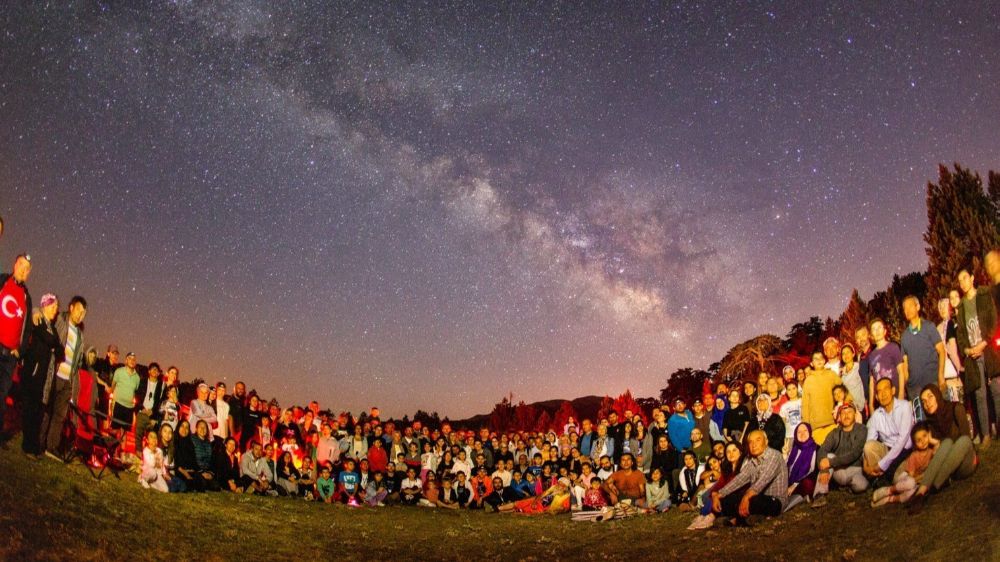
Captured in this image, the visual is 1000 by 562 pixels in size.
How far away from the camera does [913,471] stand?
8.83m

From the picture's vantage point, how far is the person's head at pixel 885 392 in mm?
9648

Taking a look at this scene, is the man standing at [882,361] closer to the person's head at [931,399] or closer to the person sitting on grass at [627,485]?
the person's head at [931,399]

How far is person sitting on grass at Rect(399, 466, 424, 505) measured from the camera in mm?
14766

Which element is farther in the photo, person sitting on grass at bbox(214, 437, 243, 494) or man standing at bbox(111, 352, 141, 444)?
person sitting on grass at bbox(214, 437, 243, 494)

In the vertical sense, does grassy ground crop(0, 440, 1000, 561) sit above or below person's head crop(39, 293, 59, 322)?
below

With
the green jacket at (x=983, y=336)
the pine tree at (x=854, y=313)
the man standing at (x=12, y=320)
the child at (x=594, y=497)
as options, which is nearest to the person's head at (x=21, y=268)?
the man standing at (x=12, y=320)

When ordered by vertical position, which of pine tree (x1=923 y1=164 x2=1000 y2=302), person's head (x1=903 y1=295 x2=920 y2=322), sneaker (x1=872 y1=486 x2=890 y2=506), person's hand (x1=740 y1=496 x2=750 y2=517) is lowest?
person's hand (x1=740 y1=496 x2=750 y2=517)

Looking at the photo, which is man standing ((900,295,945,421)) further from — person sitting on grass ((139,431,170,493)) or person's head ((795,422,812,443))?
person sitting on grass ((139,431,170,493))

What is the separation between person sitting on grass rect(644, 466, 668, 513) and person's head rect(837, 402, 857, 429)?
11.6ft

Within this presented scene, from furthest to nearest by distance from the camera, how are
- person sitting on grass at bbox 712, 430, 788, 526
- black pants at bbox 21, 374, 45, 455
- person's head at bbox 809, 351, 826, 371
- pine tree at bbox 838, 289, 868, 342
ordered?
pine tree at bbox 838, 289, 868, 342, person's head at bbox 809, 351, 826, 371, black pants at bbox 21, 374, 45, 455, person sitting on grass at bbox 712, 430, 788, 526

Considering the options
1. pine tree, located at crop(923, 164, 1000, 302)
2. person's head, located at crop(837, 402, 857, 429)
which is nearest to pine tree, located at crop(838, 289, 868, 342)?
pine tree, located at crop(923, 164, 1000, 302)

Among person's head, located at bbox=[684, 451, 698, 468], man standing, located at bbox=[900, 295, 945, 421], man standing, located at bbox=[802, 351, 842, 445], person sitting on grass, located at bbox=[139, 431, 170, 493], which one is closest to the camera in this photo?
man standing, located at bbox=[900, 295, 945, 421]

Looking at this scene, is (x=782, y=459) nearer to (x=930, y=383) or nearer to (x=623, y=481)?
(x=930, y=383)

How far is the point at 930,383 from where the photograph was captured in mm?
9375
